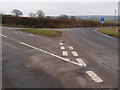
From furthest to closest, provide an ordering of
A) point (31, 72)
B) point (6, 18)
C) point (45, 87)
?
point (6, 18) < point (31, 72) < point (45, 87)

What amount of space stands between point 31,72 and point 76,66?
1897 mm

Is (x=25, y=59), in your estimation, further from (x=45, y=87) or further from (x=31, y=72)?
(x=45, y=87)

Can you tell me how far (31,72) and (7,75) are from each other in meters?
0.82

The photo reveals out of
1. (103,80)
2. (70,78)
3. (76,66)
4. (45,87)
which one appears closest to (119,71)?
(103,80)

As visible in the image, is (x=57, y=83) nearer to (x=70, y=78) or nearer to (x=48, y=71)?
(x=70, y=78)

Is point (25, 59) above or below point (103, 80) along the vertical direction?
above

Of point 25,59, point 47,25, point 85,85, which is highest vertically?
point 47,25

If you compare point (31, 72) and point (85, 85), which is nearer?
point (85, 85)

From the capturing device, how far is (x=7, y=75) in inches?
165

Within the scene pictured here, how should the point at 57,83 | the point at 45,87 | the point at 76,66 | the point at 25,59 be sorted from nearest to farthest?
the point at 45,87, the point at 57,83, the point at 76,66, the point at 25,59

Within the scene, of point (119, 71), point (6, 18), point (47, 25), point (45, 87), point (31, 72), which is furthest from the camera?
point (47, 25)

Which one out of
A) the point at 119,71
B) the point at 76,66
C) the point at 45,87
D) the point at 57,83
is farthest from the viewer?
the point at 76,66

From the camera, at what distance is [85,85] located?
12.3 feet

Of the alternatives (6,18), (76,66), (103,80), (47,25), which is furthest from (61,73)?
(47,25)
